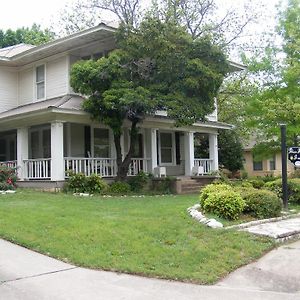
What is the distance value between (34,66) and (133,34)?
22.2ft

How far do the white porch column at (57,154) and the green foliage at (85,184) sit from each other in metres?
0.75

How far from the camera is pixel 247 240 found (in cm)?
812

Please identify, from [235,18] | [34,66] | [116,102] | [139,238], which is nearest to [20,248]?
[139,238]

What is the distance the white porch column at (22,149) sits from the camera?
19.7m

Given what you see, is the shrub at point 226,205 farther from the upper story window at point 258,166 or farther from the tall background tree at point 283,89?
the upper story window at point 258,166

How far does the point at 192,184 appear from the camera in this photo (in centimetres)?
2042

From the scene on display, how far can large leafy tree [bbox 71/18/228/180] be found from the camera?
16922 mm

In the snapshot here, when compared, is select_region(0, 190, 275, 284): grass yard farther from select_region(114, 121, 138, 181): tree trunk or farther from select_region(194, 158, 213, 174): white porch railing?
select_region(194, 158, 213, 174): white porch railing

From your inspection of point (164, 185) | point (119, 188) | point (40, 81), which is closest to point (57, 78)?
point (40, 81)

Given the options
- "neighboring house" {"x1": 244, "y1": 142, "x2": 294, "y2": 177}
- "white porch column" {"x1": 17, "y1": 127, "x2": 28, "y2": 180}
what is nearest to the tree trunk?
"white porch column" {"x1": 17, "y1": 127, "x2": 28, "y2": 180}

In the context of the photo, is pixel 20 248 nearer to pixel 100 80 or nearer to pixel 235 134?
pixel 100 80

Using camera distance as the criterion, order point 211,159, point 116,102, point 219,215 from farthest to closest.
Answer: point 211,159
point 116,102
point 219,215

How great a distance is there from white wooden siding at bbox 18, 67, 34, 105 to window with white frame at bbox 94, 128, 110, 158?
405 cm

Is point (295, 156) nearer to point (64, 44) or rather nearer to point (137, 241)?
point (137, 241)
